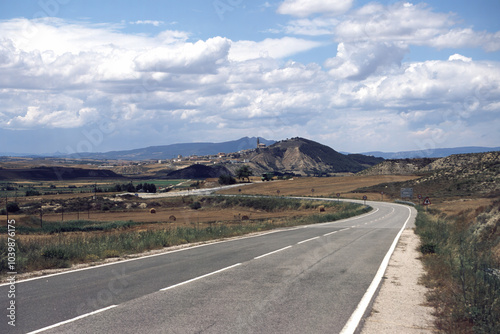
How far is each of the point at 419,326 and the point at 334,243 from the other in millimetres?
11834

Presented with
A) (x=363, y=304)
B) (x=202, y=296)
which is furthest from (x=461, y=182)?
(x=202, y=296)

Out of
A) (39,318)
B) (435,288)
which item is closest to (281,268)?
(435,288)

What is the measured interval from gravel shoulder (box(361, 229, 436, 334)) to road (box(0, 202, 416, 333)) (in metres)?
0.37

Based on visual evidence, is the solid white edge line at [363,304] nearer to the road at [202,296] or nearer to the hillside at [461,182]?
the road at [202,296]

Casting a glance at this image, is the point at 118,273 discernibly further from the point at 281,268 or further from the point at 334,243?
the point at 334,243

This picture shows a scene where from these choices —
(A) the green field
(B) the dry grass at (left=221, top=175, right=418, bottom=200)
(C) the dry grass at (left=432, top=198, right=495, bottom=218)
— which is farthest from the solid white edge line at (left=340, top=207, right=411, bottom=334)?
(B) the dry grass at (left=221, top=175, right=418, bottom=200)

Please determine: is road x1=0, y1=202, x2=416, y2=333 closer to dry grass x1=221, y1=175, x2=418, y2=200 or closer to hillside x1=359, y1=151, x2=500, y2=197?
hillside x1=359, y1=151, x2=500, y2=197

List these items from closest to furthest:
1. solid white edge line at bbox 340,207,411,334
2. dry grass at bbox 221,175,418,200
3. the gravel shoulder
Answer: solid white edge line at bbox 340,207,411,334, the gravel shoulder, dry grass at bbox 221,175,418,200

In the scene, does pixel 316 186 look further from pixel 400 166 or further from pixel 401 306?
pixel 401 306

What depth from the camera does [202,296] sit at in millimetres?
8648

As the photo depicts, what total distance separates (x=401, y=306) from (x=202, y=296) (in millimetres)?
3903

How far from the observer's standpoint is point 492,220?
65.9ft

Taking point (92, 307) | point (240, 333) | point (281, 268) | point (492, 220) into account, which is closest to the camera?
point (240, 333)

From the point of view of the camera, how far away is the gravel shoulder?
6.89 meters
